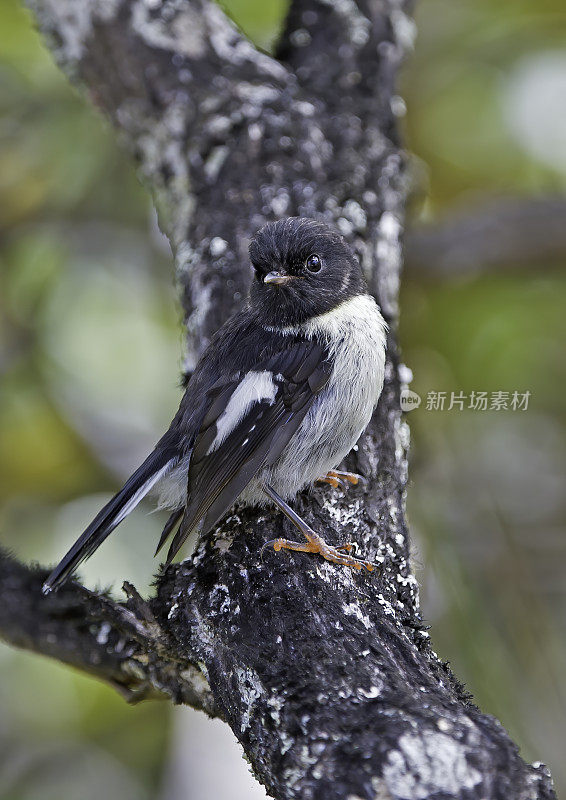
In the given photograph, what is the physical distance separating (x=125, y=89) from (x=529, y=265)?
238cm

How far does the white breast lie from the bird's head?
6.9 inches

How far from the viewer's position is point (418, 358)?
4809 millimetres

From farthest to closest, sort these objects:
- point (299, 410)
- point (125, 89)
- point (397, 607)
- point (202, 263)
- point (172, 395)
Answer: point (172, 395)
point (125, 89)
point (202, 263)
point (299, 410)
point (397, 607)

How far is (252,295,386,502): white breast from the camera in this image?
2676 mm

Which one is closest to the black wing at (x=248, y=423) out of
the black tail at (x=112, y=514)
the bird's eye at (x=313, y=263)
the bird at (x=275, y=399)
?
the bird at (x=275, y=399)

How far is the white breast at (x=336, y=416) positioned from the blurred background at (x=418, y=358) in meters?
1.52

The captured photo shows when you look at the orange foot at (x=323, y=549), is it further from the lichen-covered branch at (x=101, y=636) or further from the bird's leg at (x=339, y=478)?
the lichen-covered branch at (x=101, y=636)

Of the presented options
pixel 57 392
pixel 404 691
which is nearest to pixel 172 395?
pixel 57 392

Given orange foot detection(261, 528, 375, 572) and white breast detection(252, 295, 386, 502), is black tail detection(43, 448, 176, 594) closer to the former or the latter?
white breast detection(252, 295, 386, 502)

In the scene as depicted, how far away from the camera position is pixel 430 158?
5352mm

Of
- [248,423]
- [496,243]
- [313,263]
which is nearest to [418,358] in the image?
[496,243]

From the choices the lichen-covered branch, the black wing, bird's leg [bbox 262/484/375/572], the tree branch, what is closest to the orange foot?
bird's leg [bbox 262/484/375/572]

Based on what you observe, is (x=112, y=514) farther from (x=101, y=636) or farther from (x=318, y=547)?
(x=318, y=547)

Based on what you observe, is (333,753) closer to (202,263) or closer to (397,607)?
(397,607)
